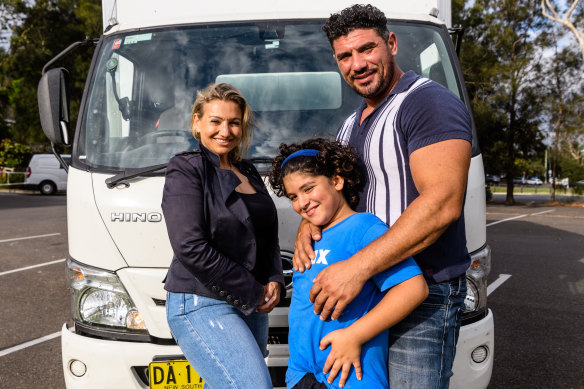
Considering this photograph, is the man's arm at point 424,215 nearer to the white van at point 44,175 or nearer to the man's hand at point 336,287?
the man's hand at point 336,287

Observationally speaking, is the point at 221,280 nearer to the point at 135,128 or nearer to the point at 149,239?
the point at 149,239

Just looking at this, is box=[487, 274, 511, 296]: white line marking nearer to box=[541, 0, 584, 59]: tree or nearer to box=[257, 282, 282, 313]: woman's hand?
box=[257, 282, 282, 313]: woman's hand

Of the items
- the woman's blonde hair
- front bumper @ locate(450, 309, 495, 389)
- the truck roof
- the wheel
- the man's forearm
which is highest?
the truck roof

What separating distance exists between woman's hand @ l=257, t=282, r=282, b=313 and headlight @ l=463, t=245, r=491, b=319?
1016 mm

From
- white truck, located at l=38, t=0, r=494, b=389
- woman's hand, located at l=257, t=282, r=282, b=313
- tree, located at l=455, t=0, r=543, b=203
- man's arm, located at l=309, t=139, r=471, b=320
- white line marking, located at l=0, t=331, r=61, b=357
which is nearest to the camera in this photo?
man's arm, located at l=309, t=139, r=471, b=320

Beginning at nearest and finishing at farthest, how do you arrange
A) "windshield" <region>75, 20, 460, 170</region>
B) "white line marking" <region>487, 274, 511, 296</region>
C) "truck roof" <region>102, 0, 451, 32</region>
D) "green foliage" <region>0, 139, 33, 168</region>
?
"windshield" <region>75, 20, 460, 170</region>, "truck roof" <region>102, 0, 451, 32</region>, "white line marking" <region>487, 274, 511, 296</region>, "green foliage" <region>0, 139, 33, 168</region>

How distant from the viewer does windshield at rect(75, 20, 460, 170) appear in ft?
9.45

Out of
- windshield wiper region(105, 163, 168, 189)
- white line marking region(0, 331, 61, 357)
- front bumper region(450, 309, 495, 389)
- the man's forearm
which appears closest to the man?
the man's forearm

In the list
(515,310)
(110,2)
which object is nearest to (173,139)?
(110,2)

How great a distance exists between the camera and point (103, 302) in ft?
8.24

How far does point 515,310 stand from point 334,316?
187 inches

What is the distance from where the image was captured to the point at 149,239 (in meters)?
2.43

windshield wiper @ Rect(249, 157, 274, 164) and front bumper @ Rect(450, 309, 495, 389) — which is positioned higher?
windshield wiper @ Rect(249, 157, 274, 164)

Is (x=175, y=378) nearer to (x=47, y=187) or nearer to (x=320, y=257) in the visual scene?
(x=320, y=257)
